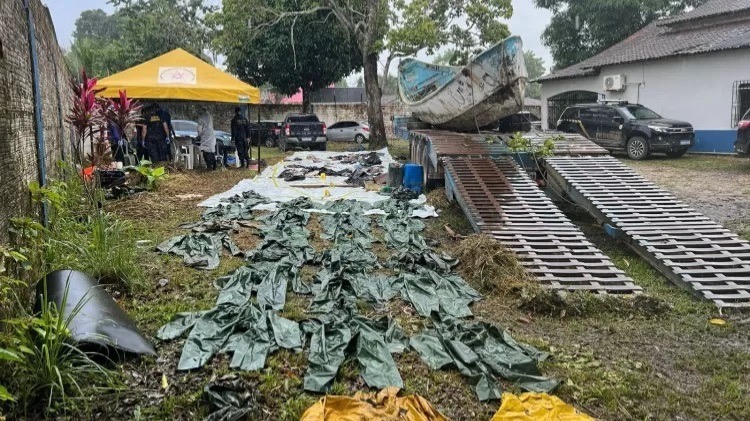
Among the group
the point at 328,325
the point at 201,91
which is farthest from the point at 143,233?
the point at 201,91

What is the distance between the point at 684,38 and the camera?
735 inches

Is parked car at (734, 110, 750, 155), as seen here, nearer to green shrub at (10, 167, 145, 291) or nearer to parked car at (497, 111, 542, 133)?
parked car at (497, 111, 542, 133)

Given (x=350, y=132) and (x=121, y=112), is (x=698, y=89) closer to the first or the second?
(x=350, y=132)

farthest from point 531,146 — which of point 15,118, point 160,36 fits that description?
point 160,36

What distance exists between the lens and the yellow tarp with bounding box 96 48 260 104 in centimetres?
1167

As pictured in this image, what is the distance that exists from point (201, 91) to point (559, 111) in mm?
17106

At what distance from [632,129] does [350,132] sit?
1324cm

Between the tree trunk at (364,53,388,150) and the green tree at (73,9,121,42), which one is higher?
the green tree at (73,9,121,42)

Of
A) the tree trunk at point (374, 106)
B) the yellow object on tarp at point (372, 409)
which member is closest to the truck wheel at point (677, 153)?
the tree trunk at point (374, 106)

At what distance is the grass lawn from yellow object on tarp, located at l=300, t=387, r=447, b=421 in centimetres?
17

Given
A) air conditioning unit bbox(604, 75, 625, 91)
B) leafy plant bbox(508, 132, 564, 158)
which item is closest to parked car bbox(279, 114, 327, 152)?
air conditioning unit bbox(604, 75, 625, 91)

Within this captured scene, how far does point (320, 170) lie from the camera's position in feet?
42.5

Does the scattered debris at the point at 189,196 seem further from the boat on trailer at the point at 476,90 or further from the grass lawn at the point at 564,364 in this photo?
the boat on trailer at the point at 476,90

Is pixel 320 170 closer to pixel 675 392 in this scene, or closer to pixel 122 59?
pixel 675 392
